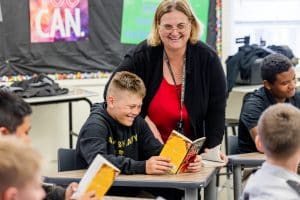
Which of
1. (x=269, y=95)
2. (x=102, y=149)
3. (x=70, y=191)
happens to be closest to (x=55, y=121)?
(x=269, y=95)

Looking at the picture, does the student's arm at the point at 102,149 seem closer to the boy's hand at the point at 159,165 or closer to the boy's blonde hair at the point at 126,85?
the boy's hand at the point at 159,165

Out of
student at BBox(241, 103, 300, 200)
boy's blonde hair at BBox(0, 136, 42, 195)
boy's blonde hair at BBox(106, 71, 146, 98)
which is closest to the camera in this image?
boy's blonde hair at BBox(0, 136, 42, 195)

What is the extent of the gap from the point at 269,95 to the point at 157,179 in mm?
1201

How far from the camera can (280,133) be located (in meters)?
2.05

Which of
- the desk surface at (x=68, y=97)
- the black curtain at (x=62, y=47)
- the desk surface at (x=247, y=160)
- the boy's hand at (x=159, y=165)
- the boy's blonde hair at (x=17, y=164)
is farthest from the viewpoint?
the black curtain at (x=62, y=47)

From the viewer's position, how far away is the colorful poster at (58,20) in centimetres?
503

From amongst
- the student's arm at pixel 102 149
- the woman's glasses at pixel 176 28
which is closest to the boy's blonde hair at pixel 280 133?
the student's arm at pixel 102 149

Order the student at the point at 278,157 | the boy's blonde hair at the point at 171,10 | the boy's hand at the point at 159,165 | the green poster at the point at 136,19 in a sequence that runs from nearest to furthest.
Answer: the student at the point at 278,157 < the boy's hand at the point at 159,165 < the boy's blonde hair at the point at 171,10 < the green poster at the point at 136,19

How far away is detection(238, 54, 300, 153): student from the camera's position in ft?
11.3

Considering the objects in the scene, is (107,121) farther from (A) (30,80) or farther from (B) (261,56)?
(B) (261,56)

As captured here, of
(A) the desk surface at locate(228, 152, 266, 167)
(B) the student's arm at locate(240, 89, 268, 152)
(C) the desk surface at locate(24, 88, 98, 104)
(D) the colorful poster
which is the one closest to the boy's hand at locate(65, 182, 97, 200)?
(A) the desk surface at locate(228, 152, 266, 167)

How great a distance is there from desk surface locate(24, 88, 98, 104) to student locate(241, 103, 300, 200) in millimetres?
2672

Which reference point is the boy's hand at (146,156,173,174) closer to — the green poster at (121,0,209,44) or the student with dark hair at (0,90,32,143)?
the student with dark hair at (0,90,32,143)

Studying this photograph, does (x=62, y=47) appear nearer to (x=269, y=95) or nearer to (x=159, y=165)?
(x=269, y=95)
